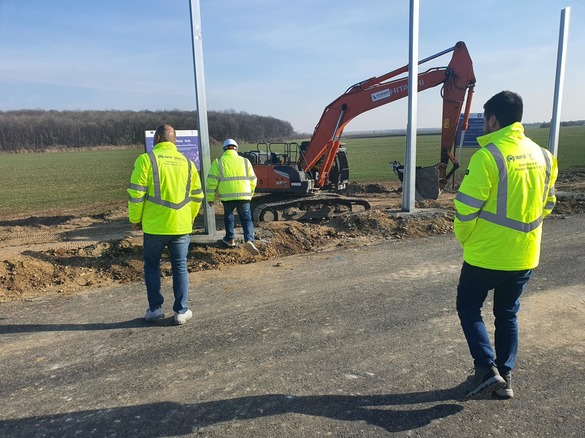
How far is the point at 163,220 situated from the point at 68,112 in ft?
427

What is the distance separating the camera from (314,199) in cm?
1170

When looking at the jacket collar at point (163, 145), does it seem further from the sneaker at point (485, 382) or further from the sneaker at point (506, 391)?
the sneaker at point (506, 391)

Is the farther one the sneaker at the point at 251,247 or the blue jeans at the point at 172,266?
the sneaker at the point at 251,247

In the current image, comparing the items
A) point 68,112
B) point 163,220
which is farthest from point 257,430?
point 68,112

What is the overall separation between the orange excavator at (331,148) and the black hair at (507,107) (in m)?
8.10

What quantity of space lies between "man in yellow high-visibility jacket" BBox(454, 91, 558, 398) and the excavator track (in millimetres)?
7926

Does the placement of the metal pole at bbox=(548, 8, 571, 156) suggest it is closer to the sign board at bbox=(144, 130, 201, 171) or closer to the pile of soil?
the pile of soil

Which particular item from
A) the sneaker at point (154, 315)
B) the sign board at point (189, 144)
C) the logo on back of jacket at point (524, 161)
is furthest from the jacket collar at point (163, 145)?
the sign board at point (189, 144)

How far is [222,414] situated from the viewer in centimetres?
323

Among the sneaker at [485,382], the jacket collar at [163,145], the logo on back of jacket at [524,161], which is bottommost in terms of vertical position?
the sneaker at [485,382]

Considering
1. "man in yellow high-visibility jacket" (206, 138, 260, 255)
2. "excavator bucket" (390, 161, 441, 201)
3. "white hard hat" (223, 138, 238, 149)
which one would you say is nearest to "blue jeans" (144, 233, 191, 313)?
"man in yellow high-visibility jacket" (206, 138, 260, 255)

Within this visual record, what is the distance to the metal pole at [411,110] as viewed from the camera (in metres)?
10.6

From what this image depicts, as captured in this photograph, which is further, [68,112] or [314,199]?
[68,112]

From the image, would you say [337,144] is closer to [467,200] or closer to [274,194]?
[274,194]
